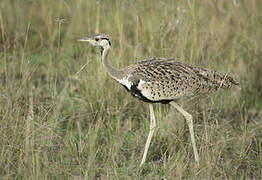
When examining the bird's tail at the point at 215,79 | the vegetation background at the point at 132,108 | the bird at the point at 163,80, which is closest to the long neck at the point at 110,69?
the bird at the point at 163,80

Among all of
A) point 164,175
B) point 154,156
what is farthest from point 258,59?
point 164,175

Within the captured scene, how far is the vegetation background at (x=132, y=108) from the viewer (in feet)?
10.3

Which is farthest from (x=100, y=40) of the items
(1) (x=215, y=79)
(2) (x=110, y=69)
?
(1) (x=215, y=79)

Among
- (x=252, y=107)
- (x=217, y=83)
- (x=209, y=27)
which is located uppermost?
(x=209, y=27)

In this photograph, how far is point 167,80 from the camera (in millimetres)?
3535

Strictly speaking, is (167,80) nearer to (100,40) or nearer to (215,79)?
(215,79)

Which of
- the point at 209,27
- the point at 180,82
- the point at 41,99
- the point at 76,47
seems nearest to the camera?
the point at 180,82

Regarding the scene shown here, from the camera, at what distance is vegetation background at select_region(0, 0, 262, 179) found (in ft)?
10.3

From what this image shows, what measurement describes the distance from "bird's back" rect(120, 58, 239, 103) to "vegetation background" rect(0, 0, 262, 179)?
216 millimetres

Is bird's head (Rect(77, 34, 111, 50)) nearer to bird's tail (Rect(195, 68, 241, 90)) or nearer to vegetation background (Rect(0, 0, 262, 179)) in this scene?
vegetation background (Rect(0, 0, 262, 179))

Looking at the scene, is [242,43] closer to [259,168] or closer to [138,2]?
[138,2]

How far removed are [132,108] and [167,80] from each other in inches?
30.5

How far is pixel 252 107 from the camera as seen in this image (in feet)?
14.8

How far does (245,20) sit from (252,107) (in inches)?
40.9
